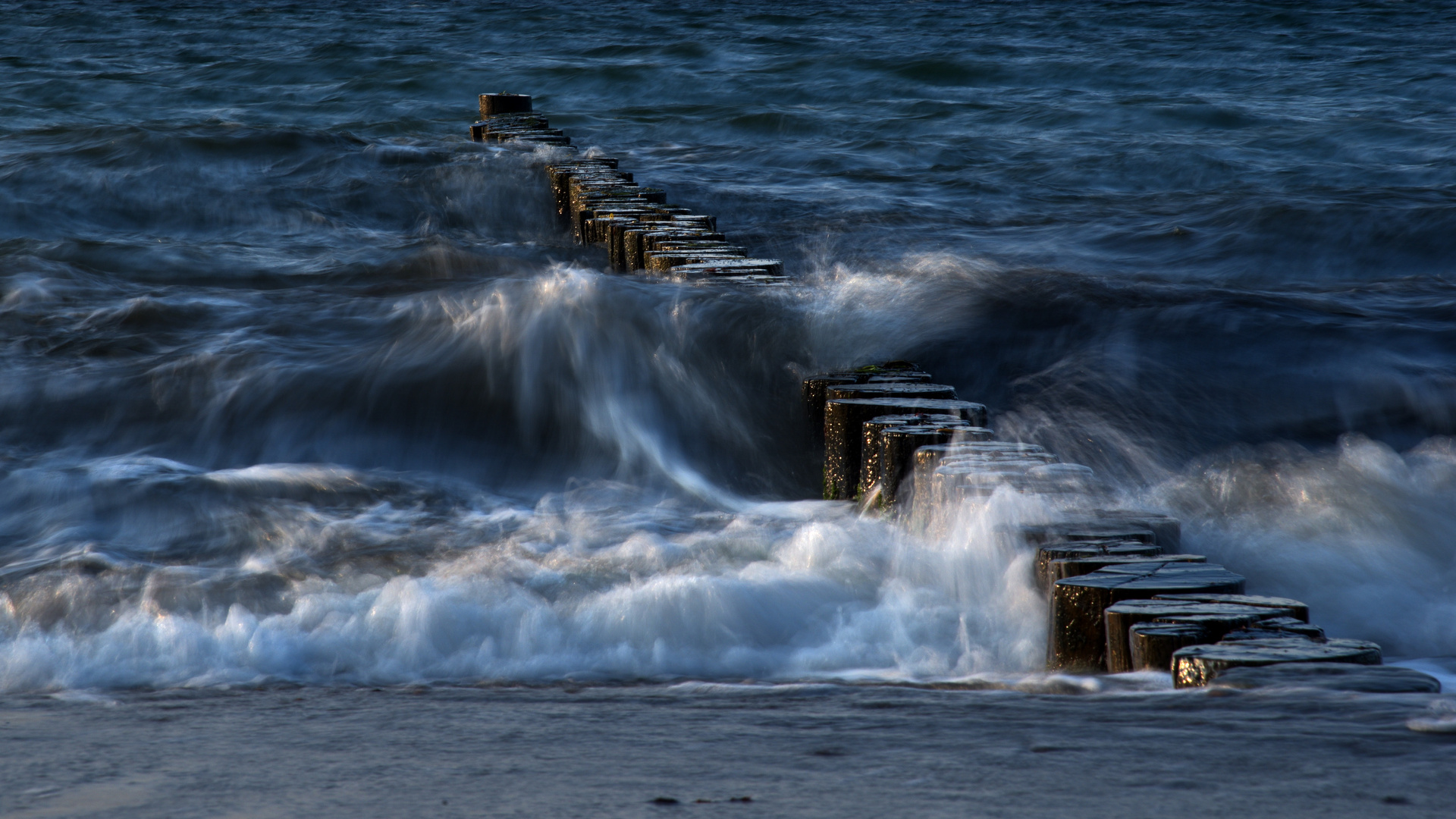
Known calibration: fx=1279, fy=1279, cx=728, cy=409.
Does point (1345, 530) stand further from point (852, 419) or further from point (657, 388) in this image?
point (657, 388)

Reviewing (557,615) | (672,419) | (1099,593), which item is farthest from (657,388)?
(1099,593)

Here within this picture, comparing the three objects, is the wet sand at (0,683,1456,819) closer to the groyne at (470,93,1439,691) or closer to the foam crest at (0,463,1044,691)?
the groyne at (470,93,1439,691)

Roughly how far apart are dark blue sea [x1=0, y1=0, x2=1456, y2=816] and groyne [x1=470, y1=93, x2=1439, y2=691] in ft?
0.33

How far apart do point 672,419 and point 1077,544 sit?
8.36ft

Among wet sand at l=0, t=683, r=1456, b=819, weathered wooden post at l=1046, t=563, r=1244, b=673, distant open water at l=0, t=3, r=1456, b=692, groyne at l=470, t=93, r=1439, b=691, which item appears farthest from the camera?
distant open water at l=0, t=3, r=1456, b=692

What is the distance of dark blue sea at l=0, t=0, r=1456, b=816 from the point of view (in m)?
2.98

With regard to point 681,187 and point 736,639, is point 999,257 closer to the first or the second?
point 681,187

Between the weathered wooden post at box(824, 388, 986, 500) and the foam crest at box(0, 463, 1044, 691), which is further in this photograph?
the weathered wooden post at box(824, 388, 986, 500)

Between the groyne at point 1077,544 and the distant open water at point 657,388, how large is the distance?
0.15 m

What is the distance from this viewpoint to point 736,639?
3.16 metres

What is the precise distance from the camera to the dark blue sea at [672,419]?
2.98 metres

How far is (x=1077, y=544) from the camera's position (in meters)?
2.99

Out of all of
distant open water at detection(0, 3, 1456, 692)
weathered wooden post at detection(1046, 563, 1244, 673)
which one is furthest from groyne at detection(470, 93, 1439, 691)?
distant open water at detection(0, 3, 1456, 692)

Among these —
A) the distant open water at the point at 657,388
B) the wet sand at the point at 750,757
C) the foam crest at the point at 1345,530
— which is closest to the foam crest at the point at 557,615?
the distant open water at the point at 657,388
